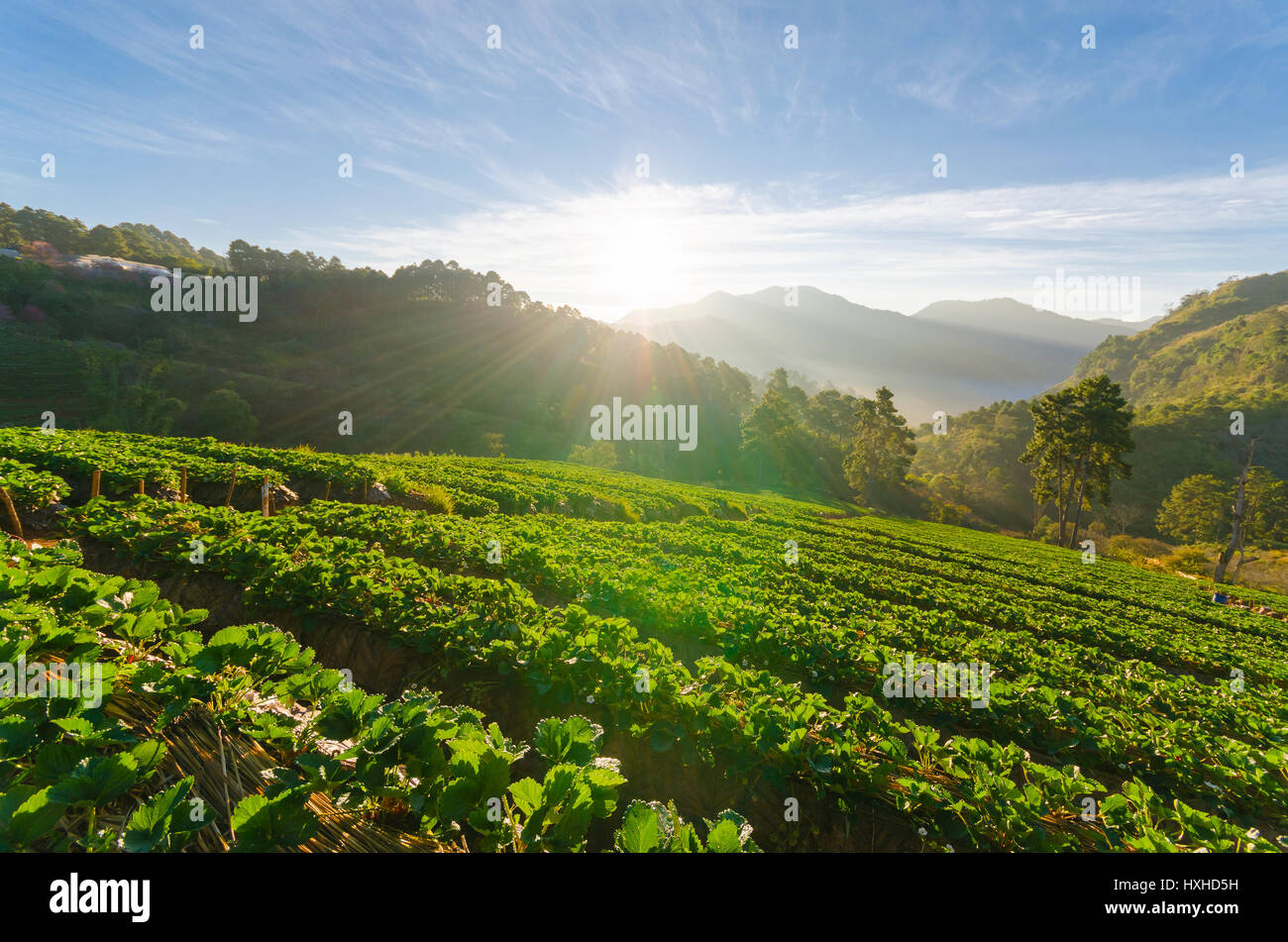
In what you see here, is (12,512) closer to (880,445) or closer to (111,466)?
(111,466)

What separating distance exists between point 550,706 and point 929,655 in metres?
6.57

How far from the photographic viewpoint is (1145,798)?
354cm

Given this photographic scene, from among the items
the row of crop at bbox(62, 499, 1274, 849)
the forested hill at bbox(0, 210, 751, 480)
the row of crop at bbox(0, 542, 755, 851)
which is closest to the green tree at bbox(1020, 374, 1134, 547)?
the forested hill at bbox(0, 210, 751, 480)

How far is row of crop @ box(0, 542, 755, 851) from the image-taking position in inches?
80.5

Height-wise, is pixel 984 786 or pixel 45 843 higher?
pixel 45 843

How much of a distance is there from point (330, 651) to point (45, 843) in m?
3.83

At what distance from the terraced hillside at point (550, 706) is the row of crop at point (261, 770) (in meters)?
0.02

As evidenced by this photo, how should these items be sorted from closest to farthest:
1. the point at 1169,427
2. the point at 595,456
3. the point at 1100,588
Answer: the point at 1100,588 → the point at 595,456 → the point at 1169,427

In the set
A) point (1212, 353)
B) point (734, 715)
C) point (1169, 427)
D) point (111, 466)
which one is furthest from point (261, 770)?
point (1212, 353)

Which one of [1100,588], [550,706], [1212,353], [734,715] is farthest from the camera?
[1212,353]

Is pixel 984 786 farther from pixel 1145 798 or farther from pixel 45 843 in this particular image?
pixel 45 843

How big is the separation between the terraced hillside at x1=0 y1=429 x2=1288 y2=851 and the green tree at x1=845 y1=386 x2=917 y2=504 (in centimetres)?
5563

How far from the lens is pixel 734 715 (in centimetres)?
392
